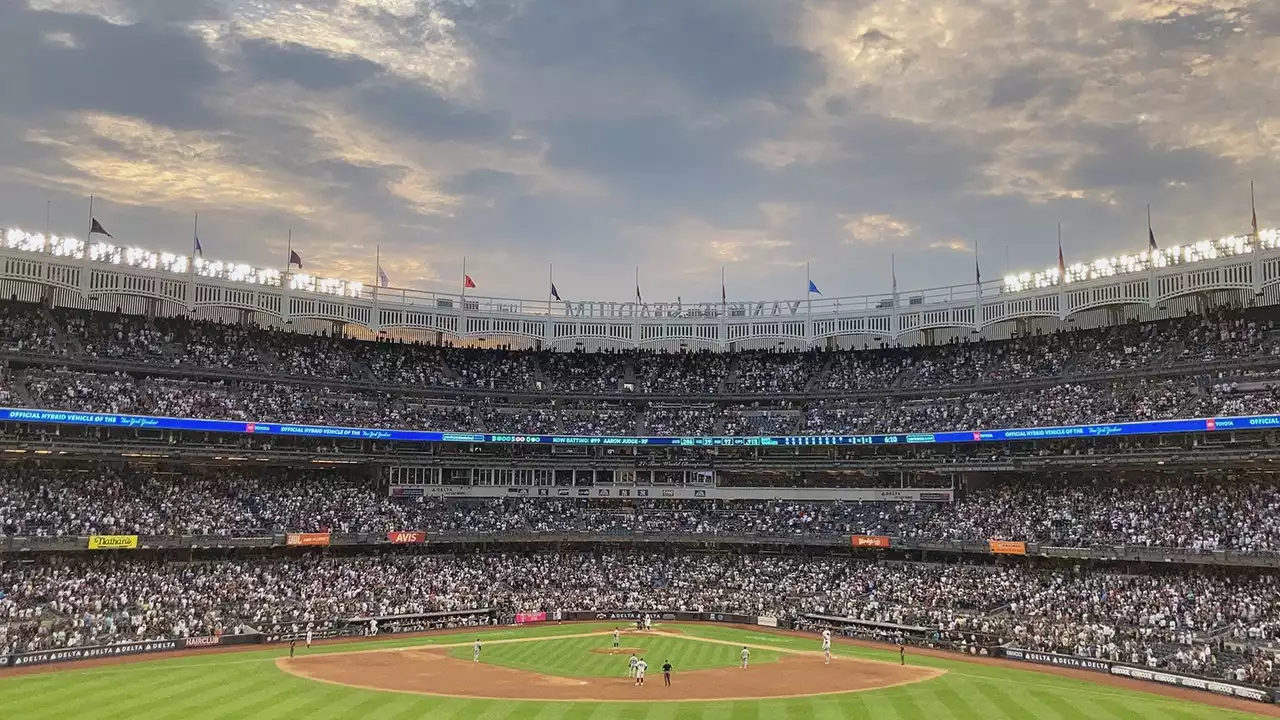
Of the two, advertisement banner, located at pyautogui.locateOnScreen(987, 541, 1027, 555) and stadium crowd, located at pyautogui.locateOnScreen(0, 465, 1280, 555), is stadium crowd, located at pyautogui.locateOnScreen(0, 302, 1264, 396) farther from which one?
advertisement banner, located at pyautogui.locateOnScreen(987, 541, 1027, 555)

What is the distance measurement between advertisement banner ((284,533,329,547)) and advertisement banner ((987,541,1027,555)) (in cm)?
4855

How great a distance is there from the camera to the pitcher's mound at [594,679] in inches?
1586

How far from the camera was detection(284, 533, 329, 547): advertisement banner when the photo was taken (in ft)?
213

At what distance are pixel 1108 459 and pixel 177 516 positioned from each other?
65891 millimetres

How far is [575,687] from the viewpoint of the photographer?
1638 inches

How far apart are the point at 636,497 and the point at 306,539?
3013 cm

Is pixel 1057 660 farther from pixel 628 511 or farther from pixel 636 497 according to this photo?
pixel 636 497

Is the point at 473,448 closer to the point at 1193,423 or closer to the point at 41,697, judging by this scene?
the point at 41,697

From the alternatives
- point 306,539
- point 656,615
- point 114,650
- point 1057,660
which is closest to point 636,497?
point 656,615

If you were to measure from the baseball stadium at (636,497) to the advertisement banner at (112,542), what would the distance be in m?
0.15

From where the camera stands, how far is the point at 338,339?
84.5 meters

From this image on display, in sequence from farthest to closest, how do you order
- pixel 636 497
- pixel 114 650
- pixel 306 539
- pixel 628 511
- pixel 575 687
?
pixel 636 497, pixel 628 511, pixel 306 539, pixel 114 650, pixel 575 687

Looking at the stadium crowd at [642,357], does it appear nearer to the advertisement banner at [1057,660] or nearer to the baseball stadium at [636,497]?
the baseball stadium at [636,497]

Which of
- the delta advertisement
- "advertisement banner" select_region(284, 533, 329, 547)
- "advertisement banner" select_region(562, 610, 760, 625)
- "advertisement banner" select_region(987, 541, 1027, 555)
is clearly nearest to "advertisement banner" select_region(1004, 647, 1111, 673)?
"advertisement banner" select_region(987, 541, 1027, 555)
